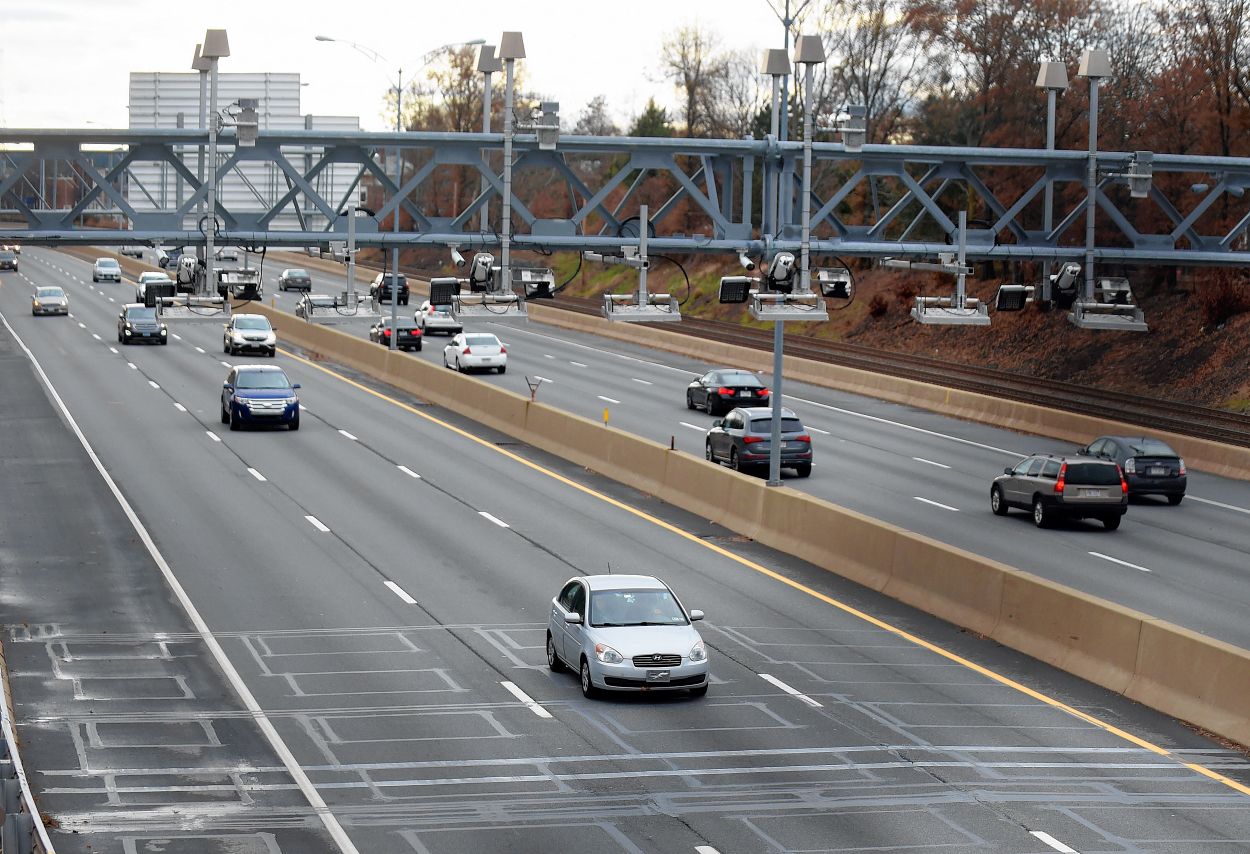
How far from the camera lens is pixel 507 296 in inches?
1286

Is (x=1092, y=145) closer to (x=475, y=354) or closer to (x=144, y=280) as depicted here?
(x=475, y=354)

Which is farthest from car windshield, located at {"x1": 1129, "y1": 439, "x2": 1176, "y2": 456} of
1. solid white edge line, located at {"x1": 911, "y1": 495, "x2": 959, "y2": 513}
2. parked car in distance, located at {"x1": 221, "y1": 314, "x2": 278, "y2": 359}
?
parked car in distance, located at {"x1": 221, "y1": 314, "x2": 278, "y2": 359}

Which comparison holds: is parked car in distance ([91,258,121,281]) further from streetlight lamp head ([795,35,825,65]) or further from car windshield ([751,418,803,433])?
streetlight lamp head ([795,35,825,65])

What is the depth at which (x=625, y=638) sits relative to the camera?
2091cm

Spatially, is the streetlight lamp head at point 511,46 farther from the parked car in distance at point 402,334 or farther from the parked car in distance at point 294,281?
the parked car in distance at point 294,281

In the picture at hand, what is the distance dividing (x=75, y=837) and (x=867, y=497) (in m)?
24.4

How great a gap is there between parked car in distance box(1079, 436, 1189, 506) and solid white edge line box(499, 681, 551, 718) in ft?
67.0

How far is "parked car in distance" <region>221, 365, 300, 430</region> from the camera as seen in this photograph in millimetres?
45781

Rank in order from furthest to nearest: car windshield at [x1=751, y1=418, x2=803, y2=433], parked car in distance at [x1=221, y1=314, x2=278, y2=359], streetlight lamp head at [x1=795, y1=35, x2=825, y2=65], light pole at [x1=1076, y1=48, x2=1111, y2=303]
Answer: parked car in distance at [x1=221, y1=314, x2=278, y2=359] → car windshield at [x1=751, y1=418, x2=803, y2=433] → light pole at [x1=1076, y1=48, x2=1111, y2=303] → streetlight lamp head at [x1=795, y1=35, x2=825, y2=65]

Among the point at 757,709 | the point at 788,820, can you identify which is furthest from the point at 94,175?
the point at 788,820

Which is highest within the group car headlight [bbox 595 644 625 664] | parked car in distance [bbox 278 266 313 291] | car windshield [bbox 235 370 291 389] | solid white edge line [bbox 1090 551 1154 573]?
parked car in distance [bbox 278 266 313 291]

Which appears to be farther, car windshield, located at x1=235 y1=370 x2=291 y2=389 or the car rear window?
car windshield, located at x1=235 y1=370 x2=291 y2=389

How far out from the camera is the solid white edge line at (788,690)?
20734mm

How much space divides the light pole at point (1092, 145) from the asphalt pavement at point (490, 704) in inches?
238
